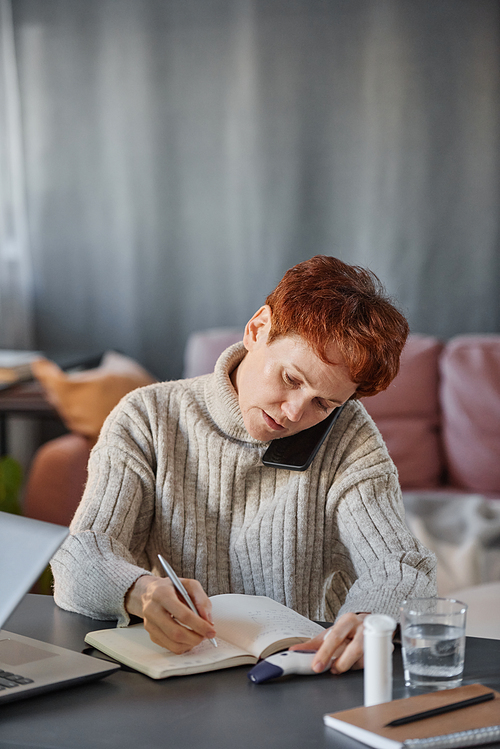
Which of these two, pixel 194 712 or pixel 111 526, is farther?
pixel 111 526

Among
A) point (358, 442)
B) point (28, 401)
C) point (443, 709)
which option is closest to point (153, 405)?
point (358, 442)

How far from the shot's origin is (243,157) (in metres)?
3.13

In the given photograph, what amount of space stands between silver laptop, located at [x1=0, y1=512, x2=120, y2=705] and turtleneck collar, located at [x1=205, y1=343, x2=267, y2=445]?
0.47 meters

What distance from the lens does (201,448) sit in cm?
125

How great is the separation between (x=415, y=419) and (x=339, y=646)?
1.95 metres

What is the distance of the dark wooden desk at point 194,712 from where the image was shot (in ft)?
2.25

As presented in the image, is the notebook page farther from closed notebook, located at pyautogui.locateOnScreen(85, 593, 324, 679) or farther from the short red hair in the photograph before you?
the short red hair

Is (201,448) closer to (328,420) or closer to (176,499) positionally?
(176,499)

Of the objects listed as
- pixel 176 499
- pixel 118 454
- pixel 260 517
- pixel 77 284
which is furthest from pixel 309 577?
pixel 77 284

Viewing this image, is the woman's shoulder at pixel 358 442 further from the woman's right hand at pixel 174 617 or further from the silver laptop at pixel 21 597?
the silver laptop at pixel 21 597

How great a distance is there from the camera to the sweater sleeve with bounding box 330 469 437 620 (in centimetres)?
101

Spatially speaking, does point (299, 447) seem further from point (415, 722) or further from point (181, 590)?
point (415, 722)

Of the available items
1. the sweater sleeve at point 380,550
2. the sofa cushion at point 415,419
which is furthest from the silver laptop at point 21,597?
the sofa cushion at point 415,419

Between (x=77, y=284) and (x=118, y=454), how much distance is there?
88.1 inches
